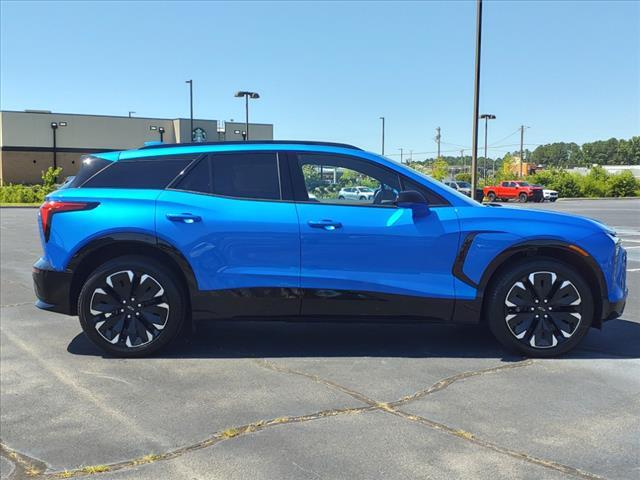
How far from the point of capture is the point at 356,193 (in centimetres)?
496

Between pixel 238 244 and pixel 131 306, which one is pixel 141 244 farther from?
pixel 238 244

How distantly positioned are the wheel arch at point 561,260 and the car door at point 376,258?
1.07 feet

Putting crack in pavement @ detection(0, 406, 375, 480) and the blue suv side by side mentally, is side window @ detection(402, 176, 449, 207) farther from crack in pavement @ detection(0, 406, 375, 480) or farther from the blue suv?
crack in pavement @ detection(0, 406, 375, 480)

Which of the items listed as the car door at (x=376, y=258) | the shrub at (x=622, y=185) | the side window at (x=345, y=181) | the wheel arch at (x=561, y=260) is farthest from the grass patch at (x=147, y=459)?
the shrub at (x=622, y=185)

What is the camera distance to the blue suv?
4781 mm

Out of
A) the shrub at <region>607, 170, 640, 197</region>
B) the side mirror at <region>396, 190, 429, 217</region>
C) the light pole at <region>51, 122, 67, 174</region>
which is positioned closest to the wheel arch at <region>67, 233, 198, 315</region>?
the side mirror at <region>396, 190, 429, 217</region>

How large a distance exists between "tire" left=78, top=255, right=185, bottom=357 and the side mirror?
6.33 feet

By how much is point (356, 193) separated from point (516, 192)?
1728 inches

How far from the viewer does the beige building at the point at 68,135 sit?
182ft

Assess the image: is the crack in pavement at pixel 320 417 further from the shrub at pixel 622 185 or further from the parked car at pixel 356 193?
the shrub at pixel 622 185

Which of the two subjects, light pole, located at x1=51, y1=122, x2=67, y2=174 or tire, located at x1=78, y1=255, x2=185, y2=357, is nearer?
tire, located at x1=78, y1=255, x2=185, y2=357

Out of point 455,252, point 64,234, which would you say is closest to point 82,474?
point 64,234

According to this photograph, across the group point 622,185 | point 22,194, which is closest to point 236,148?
point 22,194

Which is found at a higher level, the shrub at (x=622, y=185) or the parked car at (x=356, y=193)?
the shrub at (x=622, y=185)
